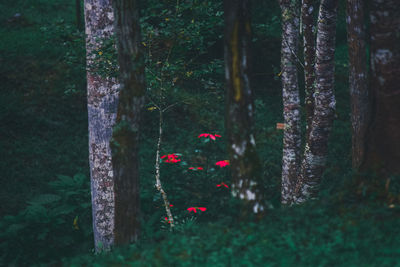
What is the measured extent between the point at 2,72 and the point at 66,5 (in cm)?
1195

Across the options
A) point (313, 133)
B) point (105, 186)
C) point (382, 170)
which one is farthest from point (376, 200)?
point (105, 186)

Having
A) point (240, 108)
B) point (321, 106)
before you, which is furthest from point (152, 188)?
point (240, 108)

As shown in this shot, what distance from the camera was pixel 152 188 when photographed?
1267 cm

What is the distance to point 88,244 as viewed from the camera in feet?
33.2

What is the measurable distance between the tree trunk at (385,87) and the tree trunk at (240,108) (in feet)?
6.01

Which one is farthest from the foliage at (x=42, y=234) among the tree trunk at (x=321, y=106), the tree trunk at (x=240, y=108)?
the tree trunk at (x=240, y=108)

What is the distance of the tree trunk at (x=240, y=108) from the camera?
19.1 ft

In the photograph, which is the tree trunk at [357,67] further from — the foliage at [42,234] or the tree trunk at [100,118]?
→ the foliage at [42,234]

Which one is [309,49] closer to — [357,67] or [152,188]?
[357,67]

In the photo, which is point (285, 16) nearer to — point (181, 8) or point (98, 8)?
point (181, 8)

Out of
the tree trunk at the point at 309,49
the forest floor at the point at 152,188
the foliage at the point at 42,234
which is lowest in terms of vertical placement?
the foliage at the point at 42,234

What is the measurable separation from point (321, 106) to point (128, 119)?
15.2 feet

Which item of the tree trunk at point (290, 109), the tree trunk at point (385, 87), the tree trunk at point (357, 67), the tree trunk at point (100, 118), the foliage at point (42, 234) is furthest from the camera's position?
the tree trunk at point (290, 109)

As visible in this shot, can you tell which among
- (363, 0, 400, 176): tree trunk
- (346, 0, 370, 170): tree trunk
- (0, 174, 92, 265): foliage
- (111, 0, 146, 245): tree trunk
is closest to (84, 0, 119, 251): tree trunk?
(0, 174, 92, 265): foliage
